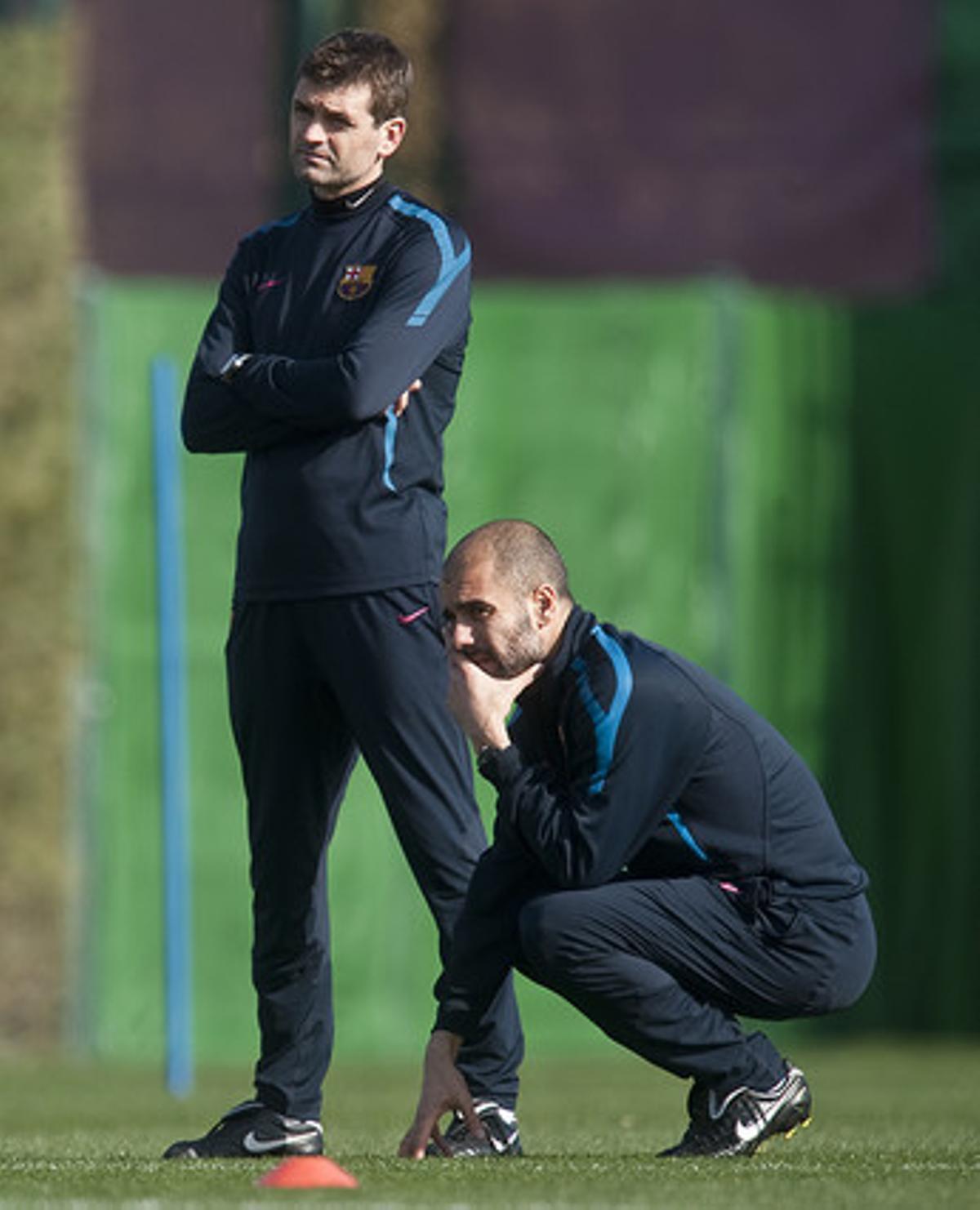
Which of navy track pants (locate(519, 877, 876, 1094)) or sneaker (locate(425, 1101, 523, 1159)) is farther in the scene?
sneaker (locate(425, 1101, 523, 1159))

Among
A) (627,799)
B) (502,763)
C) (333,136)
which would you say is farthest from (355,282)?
(627,799)

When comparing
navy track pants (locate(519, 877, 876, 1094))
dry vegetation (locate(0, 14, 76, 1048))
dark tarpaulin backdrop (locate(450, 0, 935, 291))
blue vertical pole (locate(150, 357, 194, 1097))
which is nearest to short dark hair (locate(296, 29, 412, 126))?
navy track pants (locate(519, 877, 876, 1094))

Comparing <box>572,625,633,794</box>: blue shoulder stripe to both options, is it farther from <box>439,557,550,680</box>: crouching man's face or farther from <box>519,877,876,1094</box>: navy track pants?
<box>519,877,876,1094</box>: navy track pants

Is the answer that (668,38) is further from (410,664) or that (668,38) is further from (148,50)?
(410,664)

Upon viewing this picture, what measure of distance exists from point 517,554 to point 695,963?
792 mm

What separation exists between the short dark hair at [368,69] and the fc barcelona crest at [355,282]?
11.1 inches

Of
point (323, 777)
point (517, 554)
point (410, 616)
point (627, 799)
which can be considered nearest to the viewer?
point (627, 799)

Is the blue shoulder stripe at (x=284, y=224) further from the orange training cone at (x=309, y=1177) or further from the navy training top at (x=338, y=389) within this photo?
the orange training cone at (x=309, y=1177)

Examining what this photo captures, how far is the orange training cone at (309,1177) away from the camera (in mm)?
5215

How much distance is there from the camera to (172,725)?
9.39 meters

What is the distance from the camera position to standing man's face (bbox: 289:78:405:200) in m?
6.18

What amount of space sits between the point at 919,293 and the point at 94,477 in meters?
3.67

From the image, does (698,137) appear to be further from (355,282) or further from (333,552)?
(333,552)

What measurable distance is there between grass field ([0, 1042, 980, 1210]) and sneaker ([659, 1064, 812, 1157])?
0.07 meters
